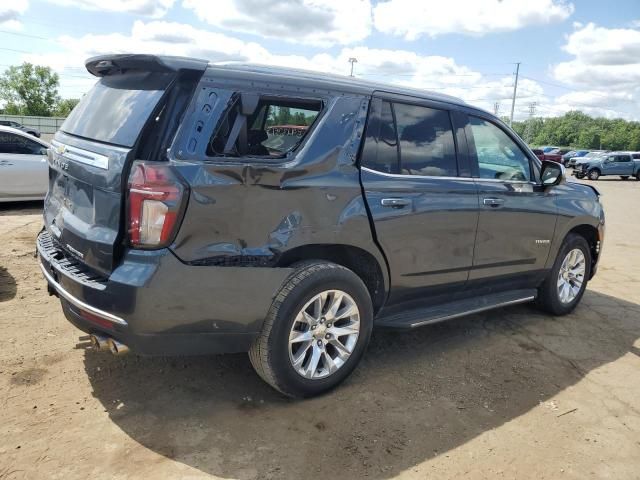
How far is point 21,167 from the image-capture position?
9.03 m

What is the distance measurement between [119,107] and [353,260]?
5.45 feet

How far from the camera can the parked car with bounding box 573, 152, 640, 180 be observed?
31.2 m

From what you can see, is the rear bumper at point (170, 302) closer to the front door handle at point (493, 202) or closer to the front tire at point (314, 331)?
the front tire at point (314, 331)

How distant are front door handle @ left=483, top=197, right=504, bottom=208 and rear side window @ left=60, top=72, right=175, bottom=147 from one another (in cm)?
246

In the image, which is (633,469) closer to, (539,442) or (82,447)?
(539,442)

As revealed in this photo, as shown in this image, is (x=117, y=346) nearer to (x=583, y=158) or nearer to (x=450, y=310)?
(x=450, y=310)

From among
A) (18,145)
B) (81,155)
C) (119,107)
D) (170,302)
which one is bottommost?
(170,302)

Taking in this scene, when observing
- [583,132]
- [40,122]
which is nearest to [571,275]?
[40,122]

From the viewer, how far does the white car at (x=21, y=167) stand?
8961 mm

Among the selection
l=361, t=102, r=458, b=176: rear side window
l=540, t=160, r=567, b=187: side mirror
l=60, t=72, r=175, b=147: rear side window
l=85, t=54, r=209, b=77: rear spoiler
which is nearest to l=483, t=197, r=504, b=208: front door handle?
l=361, t=102, r=458, b=176: rear side window

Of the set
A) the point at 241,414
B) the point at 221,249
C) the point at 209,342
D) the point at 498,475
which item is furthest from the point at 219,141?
the point at 498,475

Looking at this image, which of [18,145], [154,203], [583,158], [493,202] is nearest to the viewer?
[154,203]

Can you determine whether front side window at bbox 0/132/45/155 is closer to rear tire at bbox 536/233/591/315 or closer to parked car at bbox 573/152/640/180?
rear tire at bbox 536/233/591/315

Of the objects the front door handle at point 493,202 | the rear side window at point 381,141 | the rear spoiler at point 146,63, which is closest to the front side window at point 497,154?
the front door handle at point 493,202
